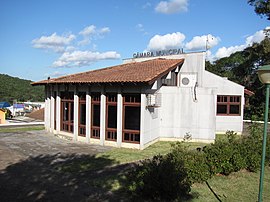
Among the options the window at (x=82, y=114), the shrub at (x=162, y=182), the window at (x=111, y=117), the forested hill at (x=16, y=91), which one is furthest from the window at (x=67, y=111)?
the forested hill at (x=16, y=91)

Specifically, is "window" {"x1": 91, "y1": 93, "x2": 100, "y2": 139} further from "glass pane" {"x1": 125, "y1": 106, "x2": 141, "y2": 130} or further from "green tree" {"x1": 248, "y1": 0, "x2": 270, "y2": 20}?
"green tree" {"x1": 248, "y1": 0, "x2": 270, "y2": 20}

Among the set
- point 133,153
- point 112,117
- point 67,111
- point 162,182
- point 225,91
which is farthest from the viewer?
point 225,91

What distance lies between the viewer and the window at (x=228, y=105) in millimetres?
19405

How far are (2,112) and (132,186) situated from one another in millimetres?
25035

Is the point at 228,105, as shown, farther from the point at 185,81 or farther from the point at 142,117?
the point at 142,117

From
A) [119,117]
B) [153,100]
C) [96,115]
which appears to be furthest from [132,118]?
[96,115]

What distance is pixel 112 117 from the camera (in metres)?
14.4

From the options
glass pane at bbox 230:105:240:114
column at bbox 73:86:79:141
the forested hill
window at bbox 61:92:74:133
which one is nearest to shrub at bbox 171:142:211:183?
column at bbox 73:86:79:141

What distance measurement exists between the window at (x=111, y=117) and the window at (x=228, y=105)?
9184 mm

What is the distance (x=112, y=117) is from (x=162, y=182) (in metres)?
8.28

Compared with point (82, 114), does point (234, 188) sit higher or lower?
lower

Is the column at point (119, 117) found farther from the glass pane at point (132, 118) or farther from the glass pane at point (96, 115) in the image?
the glass pane at point (96, 115)

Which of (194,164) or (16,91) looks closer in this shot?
(194,164)

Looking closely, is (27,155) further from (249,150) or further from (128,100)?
(249,150)
